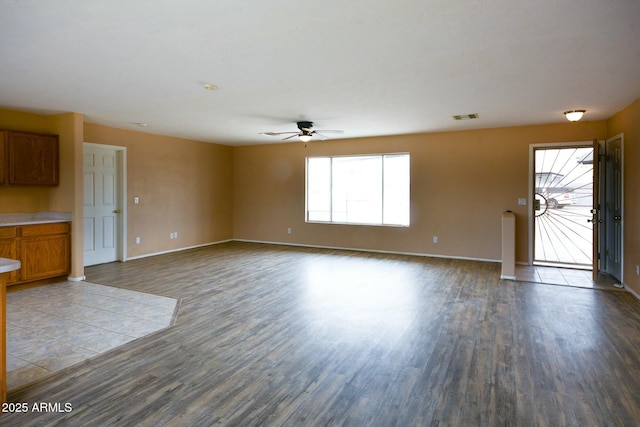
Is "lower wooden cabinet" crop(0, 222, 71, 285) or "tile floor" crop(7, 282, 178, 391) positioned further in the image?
"lower wooden cabinet" crop(0, 222, 71, 285)

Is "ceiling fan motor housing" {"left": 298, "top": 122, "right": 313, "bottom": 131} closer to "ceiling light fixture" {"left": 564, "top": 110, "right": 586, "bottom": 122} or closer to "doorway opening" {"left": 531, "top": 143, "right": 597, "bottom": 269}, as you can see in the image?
"ceiling light fixture" {"left": 564, "top": 110, "right": 586, "bottom": 122}

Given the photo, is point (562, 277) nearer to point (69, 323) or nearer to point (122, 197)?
point (69, 323)

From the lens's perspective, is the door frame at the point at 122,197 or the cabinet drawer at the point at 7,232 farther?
the door frame at the point at 122,197

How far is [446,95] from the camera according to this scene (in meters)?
4.26

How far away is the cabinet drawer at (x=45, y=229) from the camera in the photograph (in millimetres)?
4855

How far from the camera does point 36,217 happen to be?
5.44 metres

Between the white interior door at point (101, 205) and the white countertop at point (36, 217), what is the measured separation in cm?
72

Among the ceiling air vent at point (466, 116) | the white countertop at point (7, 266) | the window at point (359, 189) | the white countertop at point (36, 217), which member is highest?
the ceiling air vent at point (466, 116)

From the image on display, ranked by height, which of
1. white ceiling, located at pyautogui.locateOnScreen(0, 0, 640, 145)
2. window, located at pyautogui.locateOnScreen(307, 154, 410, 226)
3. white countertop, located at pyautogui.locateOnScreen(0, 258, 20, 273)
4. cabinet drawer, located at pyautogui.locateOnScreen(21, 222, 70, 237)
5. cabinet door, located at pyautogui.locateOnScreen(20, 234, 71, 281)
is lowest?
cabinet door, located at pyautogui.locateOnScreen(20, 234, 71, 281)

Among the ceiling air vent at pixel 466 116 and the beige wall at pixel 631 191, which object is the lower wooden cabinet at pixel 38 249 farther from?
the beige wall at pixel 631 191

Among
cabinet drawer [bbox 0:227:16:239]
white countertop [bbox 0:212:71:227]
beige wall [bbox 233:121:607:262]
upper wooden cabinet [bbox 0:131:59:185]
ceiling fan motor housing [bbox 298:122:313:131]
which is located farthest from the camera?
beige wall [bbox 233:121:607:262]

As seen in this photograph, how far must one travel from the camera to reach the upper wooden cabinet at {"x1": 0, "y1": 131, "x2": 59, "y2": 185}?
4840mm

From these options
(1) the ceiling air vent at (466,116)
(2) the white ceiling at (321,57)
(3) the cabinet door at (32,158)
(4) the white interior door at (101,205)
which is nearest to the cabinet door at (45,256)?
(3) the cabinet door at (32,158)

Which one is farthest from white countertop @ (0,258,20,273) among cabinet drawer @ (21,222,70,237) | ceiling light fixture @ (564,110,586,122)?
ceiling light fixture @ (564,110,586,122)
